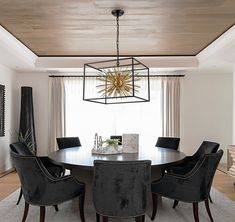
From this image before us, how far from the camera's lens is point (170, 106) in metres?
6.66

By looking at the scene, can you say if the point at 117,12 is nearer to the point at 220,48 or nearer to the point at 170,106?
the point at 220,48

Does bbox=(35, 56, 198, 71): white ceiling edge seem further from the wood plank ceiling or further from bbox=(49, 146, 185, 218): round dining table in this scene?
bbox=(49, 146, 185, 218): round dining table

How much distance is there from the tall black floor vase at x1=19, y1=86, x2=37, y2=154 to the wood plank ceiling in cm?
124

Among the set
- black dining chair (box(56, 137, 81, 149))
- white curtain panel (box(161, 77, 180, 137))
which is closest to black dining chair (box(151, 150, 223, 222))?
black dining chair (box(56, 137, 81, 149))

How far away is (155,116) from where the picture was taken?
674 cm

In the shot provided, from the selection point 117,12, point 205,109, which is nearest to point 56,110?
point 205,109

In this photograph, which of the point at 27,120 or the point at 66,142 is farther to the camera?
the point at 27,120

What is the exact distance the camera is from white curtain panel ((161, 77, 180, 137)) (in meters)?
6.62

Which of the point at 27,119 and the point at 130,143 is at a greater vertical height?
the point at 27,119

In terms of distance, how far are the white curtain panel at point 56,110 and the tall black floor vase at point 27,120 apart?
0.47 m

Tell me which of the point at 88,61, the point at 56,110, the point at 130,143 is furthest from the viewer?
the point at 56,110

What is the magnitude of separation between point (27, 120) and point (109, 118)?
1.90m

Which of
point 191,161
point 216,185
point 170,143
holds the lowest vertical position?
point 216,185

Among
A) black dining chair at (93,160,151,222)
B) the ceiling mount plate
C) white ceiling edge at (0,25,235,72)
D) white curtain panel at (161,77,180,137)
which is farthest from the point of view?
white curtain panel at (161,77,180,137)
